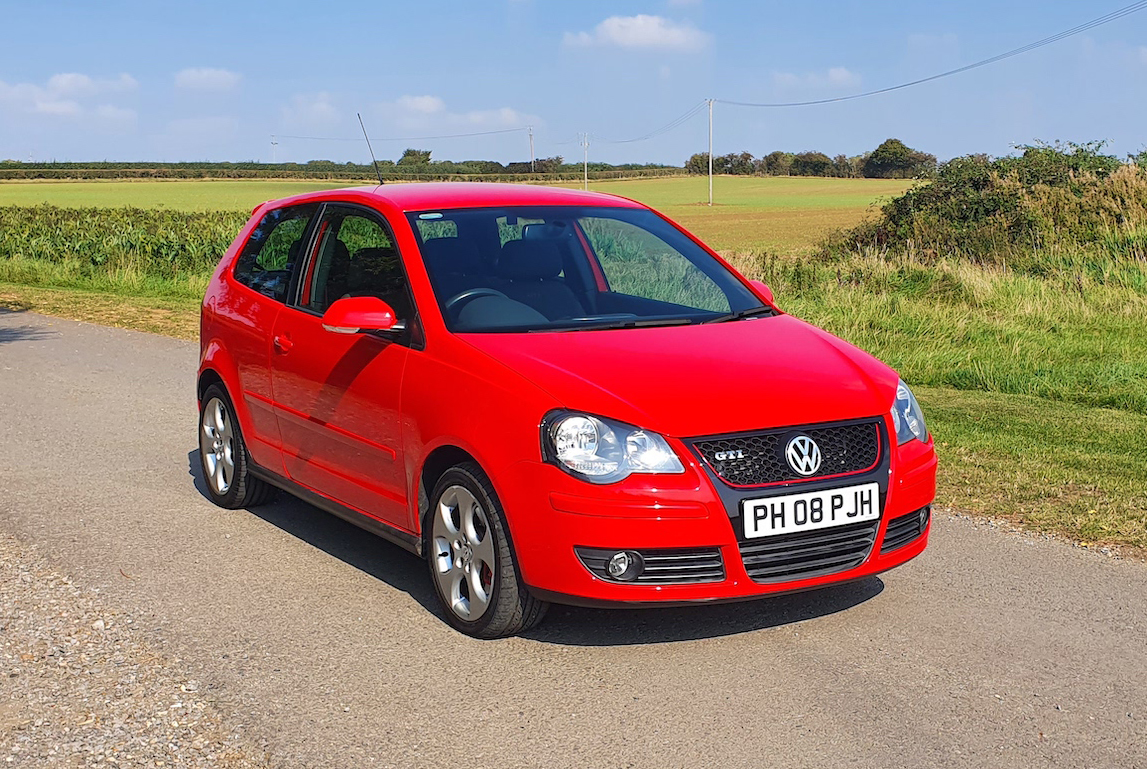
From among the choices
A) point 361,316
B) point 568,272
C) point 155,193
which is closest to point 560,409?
point 361,316

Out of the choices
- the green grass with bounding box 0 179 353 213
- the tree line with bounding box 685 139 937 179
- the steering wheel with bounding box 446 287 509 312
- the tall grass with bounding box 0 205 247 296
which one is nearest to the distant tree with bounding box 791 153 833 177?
the tree line with bounding box 685 139 937 179

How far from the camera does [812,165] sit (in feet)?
408

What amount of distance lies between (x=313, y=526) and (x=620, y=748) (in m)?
3.36

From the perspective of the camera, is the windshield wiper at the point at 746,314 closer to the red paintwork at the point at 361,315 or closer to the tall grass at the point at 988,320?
the red paintwork at the point at 361,315

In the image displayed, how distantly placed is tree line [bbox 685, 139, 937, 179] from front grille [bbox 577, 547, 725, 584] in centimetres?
10457

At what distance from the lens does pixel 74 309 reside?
737 inches

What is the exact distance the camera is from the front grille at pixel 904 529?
5012 mm

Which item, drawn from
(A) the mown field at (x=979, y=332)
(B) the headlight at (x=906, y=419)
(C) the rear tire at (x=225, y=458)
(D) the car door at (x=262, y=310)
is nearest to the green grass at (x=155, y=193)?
(A) the mown field at (x=979, y=332)

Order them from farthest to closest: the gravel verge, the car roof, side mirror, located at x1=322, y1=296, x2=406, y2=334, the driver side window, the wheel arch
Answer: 1. the car roof
2. the driver side window
3. side mirror, located at x1=322, y1=296, x2=406, y2=334
4. the wheel arch
5. the gravel verge

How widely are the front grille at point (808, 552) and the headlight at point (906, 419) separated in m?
0.42

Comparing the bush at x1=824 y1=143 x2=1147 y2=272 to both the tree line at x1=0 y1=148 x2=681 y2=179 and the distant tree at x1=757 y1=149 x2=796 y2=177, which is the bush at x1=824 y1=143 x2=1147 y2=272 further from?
Result: the distant tree at x1=757 y1=149 x2=796 y2=177

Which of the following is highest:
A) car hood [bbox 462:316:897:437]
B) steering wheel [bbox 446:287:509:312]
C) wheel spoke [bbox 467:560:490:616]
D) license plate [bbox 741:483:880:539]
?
steering wheel [bbox 446:287:509:312]

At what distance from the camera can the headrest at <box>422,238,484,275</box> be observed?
570cm

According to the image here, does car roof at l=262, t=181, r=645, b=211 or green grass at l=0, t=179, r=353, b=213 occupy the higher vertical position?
car roof at l=262, t=181, r=645, b=211
